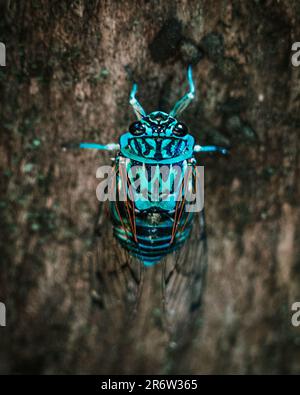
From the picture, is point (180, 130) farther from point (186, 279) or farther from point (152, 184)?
point (186, 279)

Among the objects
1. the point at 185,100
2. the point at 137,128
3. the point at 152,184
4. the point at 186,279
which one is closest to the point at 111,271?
the point at 186,279

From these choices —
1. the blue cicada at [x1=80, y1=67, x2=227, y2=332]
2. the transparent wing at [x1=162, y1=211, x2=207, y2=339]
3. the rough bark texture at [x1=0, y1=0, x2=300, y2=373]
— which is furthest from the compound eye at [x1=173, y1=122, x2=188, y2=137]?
the transparent wing at [x1=162, y1=211, x2=207, y2=339]

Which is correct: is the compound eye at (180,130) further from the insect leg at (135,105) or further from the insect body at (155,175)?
the insect leg at (135,105)

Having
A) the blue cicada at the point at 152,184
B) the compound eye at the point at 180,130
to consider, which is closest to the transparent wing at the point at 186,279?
the blue cicada at the point at 152,184

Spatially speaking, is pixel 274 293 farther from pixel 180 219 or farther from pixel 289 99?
pixel 289 99

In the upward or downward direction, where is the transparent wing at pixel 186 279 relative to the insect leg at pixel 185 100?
downward

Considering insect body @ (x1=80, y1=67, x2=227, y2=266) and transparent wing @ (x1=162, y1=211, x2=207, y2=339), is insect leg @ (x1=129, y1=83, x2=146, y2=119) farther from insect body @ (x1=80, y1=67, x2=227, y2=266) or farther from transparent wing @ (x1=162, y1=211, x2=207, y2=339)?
transparent wing @ (x1=162, y1=211, x2=207, y2=339)
